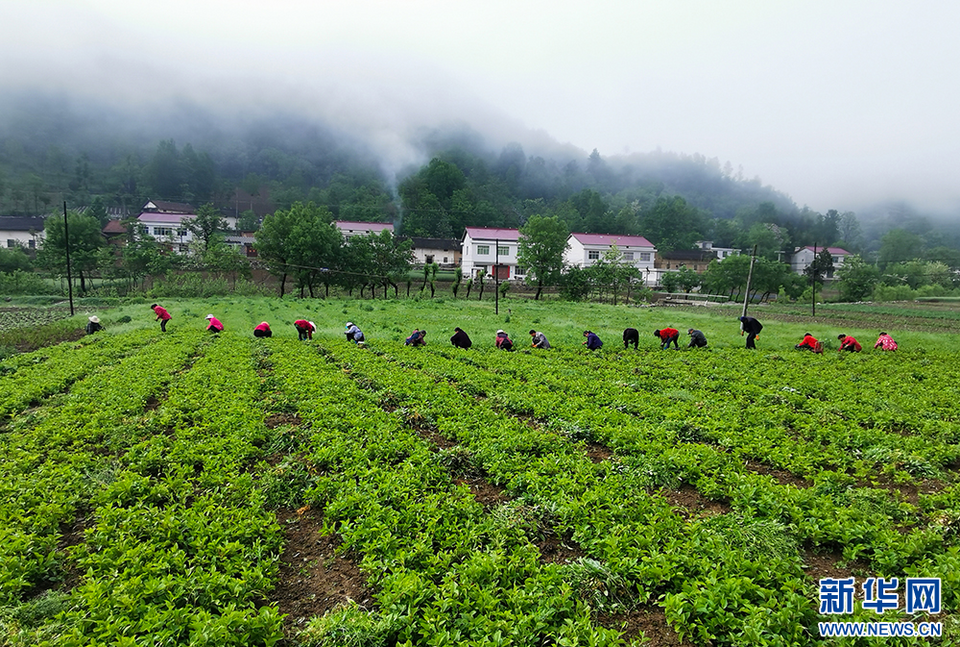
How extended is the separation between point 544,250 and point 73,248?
5317 centimetres

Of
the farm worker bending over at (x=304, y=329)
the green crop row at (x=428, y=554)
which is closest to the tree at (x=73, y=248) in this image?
the farm worker bending over at (x=304, y=329)

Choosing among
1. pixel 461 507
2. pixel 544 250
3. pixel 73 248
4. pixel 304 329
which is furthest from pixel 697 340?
pixel 73 248

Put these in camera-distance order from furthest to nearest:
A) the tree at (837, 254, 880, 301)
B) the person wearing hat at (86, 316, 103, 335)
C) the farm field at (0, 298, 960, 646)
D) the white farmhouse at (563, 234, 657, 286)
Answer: the white farmhouse at (563, 234, 657, 286) < the tree at (837, 254, 880, 301) < the person wearing hat at (86, 316, 103, 335) < the farm field at (0, 298, 960, 646)

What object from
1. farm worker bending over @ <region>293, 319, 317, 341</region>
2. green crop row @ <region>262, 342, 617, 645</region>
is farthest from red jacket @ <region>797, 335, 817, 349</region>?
farm worker bending over @ <region>293, 319, 317, 341</region>

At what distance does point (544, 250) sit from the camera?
5453 centimetres

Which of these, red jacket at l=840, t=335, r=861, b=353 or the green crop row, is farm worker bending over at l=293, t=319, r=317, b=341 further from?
red jacket at l=840, t=335, r=861, b=353

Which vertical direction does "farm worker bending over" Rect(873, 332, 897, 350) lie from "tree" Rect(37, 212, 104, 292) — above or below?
below

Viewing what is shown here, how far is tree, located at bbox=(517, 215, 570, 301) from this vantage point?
5434cm

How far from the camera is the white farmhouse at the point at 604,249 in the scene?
7319 cm

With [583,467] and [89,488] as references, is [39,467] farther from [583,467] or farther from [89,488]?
[583,467]

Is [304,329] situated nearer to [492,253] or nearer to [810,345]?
[810,345]

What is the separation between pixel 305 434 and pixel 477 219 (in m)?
99.1

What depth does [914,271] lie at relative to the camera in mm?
74688

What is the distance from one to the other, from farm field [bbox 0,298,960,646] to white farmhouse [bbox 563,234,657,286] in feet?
200
